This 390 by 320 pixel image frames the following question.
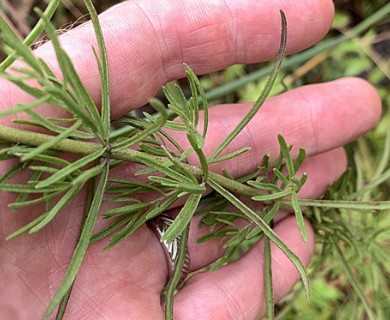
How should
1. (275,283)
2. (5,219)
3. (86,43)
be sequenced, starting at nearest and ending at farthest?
(5,219), (86,43), (275,283)

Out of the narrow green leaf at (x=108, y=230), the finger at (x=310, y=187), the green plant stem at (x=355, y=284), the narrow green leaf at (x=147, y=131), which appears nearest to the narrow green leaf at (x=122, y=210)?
the narrow green leaf at (x=108, y=230)

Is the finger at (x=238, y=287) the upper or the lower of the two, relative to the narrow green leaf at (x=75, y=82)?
lower

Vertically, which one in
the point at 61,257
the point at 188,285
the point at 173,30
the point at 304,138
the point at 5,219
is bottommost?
the point at 188,285

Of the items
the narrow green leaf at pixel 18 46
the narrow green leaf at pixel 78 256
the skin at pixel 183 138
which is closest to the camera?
the narrow green leaf at pixel 18 46

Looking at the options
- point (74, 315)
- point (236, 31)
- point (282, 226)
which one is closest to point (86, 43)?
point (236, 31)

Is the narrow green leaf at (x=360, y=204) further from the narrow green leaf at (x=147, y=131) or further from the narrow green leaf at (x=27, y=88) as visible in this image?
the narrow green leaf at (x=27, y=88)

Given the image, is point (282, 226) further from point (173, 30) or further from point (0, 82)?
point (0, 82)
